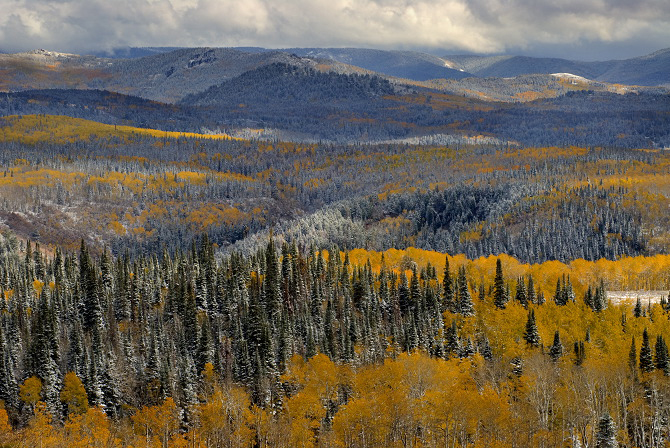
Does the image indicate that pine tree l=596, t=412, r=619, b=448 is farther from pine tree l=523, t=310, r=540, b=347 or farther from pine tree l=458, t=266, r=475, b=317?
pine tree l=458, t=266, r=475, b=317

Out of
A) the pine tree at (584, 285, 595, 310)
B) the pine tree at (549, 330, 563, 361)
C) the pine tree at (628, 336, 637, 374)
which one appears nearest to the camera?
the pine tree at (628, 336, 637, 374)

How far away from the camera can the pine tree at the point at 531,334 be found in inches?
5664

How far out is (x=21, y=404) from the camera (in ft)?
423

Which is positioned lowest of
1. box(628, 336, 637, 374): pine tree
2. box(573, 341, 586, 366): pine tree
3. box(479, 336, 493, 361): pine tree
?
box(479, 336, 493, 361): pine tree

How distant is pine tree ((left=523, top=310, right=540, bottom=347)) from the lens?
472 feet

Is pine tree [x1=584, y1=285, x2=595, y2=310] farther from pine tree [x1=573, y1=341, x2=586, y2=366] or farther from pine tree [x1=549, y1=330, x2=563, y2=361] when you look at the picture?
pine tree [x1=549, y1=330, x2=563, y2=361]

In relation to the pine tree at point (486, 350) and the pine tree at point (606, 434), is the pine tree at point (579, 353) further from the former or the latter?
the pine tree at point (606, 434)

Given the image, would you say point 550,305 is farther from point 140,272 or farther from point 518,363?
point 140,272

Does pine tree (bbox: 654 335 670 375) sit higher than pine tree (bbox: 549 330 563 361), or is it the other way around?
pine tree (bbox: 654 335 670 375)

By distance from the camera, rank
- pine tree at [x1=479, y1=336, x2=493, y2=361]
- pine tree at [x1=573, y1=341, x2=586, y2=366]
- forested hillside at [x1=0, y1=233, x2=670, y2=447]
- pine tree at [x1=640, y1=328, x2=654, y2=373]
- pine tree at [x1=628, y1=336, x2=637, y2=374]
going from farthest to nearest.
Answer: pine tree at [x1=479, y1=336, x2=493, y2=361] < pine tree at [x1=573, y1=341, x2=586, y2=366] < pine tree at [x1=640, y1=328, x2=654, y2=373] < pine tree at [x1=628, y1=336, x2=637, y2=374] < forested hillside at [x1=0, y1=233, x2=670, y2=447]

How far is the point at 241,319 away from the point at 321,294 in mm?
24030

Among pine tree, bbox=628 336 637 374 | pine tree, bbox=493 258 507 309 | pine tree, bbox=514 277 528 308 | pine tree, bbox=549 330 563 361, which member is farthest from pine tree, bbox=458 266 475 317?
pine tree, bbox=628 336 637 374

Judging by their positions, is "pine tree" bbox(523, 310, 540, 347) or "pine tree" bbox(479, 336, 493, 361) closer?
"pine tree" bbox(479, 336, 493, 361)

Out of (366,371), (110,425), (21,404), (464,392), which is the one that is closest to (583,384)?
(464,392)
